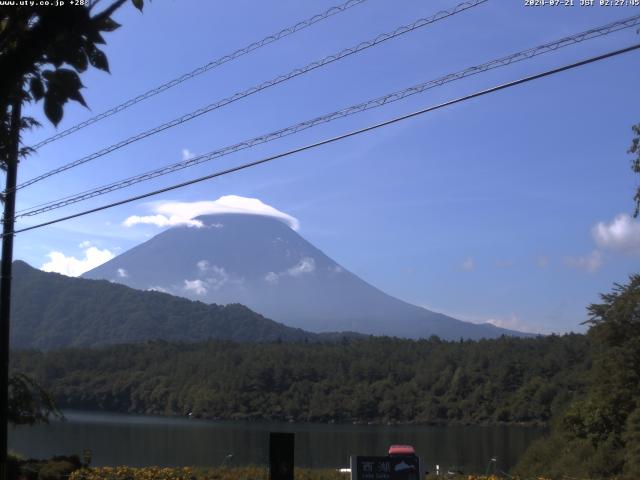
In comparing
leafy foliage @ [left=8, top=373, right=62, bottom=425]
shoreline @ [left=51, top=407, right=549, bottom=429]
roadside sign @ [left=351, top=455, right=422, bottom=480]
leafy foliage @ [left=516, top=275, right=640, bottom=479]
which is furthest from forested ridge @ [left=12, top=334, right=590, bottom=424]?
roadside sign @ [left=351, top=455, right=422, bottom=480]

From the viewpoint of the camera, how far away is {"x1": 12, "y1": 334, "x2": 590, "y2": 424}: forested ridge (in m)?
71.4

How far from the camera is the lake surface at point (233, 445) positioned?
33.4 metres

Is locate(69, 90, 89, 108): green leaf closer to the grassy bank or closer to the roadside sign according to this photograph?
the roadside sign

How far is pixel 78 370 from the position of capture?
8719cm

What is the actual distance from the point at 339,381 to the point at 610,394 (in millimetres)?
58654

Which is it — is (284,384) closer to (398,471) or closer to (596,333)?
(596,333)

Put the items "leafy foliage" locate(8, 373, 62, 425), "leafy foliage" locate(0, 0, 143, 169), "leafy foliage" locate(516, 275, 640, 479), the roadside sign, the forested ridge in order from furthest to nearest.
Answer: the forested ridge, "leafy foliage" locate(516, 275, 640, 479), "leafy foliage" locate(8, 373, 62, 425), the roadside sign, "leafy foliage" locate(0, 0, 143, 169)

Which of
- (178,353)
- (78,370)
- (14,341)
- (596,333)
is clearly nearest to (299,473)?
(596,333)

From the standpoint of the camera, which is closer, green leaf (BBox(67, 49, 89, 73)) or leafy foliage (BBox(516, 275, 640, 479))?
green leaf (BBox(67, 49, 89, 73))

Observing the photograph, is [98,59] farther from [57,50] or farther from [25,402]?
[25,402]

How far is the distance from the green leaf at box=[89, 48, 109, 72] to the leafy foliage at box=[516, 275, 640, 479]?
26188 mm

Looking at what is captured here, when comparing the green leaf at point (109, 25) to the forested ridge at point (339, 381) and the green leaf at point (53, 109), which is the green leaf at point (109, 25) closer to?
the green leaf at point (53, 109)

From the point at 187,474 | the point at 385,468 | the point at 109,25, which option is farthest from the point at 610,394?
the point at 109,25

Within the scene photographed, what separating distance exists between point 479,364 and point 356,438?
31.5 meters
